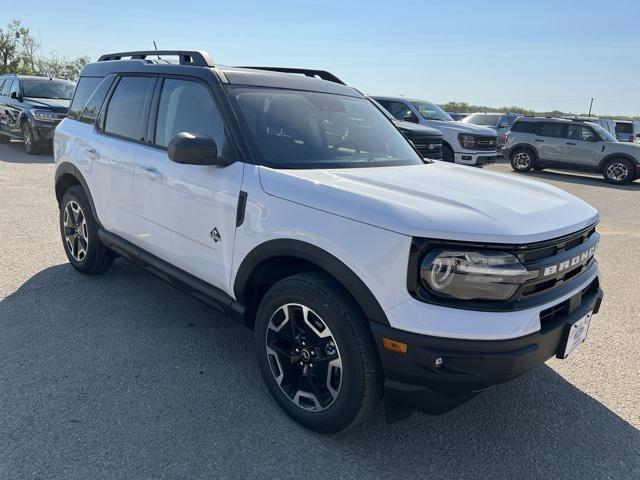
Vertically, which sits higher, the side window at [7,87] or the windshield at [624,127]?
the windshield at [624,127]

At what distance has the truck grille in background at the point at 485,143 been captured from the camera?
13.7 m

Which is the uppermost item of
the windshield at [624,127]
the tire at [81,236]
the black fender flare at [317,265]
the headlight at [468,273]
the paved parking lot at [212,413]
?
the windshield at [624,127]

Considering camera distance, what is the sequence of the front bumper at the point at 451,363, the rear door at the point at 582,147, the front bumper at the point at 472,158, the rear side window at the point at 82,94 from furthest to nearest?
the rear door at the point at 582,147
the front bumper at the point at 472,158
the rear side window at the point at 82,94
the front bumper at the point at 451,363

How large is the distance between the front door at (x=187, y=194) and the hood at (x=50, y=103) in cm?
1056

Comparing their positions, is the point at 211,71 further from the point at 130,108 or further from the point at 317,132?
the point at 130,108

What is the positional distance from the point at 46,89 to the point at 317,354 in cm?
1398

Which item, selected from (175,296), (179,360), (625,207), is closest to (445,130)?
(625,207)

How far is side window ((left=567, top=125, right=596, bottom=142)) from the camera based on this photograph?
1530cm

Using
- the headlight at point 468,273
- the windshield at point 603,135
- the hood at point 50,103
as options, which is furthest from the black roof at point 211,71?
the windshield at point 603,135

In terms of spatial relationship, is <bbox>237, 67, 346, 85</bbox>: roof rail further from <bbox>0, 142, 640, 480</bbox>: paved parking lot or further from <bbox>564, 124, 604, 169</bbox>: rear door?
<bbox>564, 124, 604, 169</bbox>: rear door

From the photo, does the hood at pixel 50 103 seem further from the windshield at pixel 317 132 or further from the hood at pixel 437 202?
the hood at pixel 437 202

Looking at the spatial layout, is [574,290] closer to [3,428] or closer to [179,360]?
[179,360]

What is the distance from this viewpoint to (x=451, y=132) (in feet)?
44.3

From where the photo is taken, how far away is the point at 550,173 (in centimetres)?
1700
